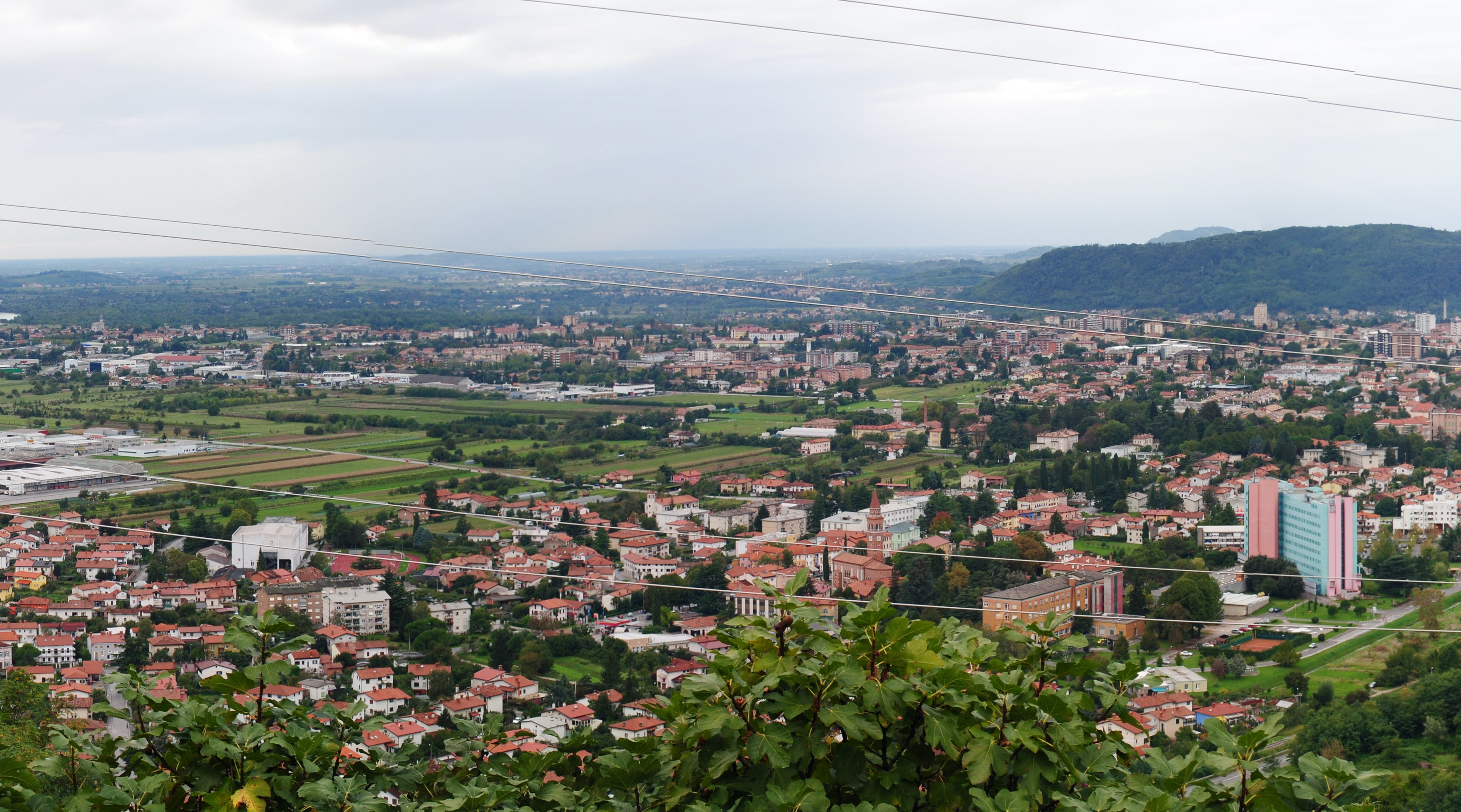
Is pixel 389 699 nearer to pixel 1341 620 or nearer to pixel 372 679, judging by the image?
pixel 372 679

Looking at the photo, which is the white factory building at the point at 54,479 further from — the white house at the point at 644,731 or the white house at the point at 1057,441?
the white house at the point at 1057,441

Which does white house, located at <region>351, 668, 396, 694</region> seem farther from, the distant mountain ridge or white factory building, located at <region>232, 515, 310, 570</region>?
the distant mountain ridge

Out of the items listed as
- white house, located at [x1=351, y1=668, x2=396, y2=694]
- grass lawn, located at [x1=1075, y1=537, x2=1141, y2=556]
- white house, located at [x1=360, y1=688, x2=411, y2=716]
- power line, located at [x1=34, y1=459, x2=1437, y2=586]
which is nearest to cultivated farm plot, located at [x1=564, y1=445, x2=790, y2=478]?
power line, located at [x1=34, y1=459, x2=1437, y2=586]

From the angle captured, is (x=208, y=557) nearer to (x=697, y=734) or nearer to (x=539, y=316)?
(x=697, y=734)

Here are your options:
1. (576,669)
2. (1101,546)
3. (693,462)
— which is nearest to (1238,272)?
(1101,546)

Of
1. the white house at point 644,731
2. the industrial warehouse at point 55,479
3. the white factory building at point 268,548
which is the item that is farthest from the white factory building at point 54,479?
the white house at point 644,731
